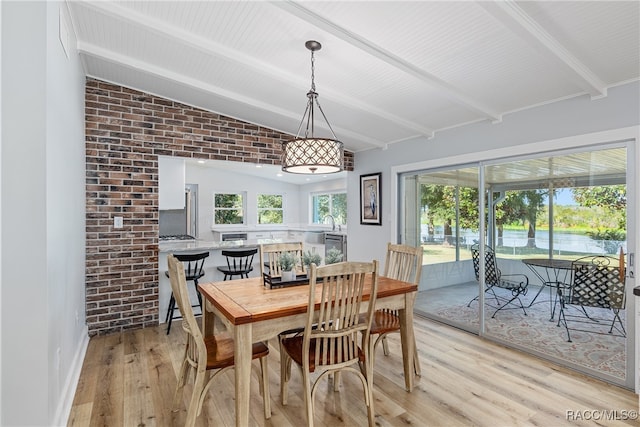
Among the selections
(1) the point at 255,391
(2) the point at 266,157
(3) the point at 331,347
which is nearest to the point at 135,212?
(2) the point at 266,157

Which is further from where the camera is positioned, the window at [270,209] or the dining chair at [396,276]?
the window at [270,209]

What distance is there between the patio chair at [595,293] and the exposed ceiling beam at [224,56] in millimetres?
2119

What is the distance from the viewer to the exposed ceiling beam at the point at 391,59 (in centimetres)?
212

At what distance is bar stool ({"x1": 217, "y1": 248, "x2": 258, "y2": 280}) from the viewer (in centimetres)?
409

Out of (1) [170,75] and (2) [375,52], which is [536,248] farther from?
(1) [170,75]

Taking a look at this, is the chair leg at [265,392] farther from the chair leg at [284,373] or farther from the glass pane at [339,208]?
the glass pane at [339,208]

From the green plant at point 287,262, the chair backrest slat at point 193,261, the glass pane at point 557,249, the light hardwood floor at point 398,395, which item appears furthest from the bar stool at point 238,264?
the glass pane at point 557,249

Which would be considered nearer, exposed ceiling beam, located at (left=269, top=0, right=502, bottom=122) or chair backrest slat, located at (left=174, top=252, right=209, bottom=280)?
exposed ceiling beam, located at (left=269, top=0, right=502, bottom=122)

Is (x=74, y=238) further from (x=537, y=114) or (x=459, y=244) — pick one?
(x=537, y=114)

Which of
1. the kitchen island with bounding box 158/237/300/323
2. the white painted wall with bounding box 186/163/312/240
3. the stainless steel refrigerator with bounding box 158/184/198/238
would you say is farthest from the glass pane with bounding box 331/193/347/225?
the kitchen island with bounding box 158/237/300/323

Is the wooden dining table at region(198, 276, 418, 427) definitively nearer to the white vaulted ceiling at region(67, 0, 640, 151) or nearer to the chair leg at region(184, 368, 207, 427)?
the chair leg at region(184, 368, 207, 427)

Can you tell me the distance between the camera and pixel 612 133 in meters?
2.67

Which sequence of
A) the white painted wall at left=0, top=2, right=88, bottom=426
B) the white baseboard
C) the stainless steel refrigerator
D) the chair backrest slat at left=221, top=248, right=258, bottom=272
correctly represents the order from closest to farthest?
the white painted wall at left=0, top=2, right=88, bottom=426, the white baseboard, the chair backrest slat at left=221, top=248, right=258, bottom=272, the stainless steel refrigerator

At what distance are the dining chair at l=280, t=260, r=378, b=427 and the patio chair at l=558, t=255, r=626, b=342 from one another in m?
2.08
